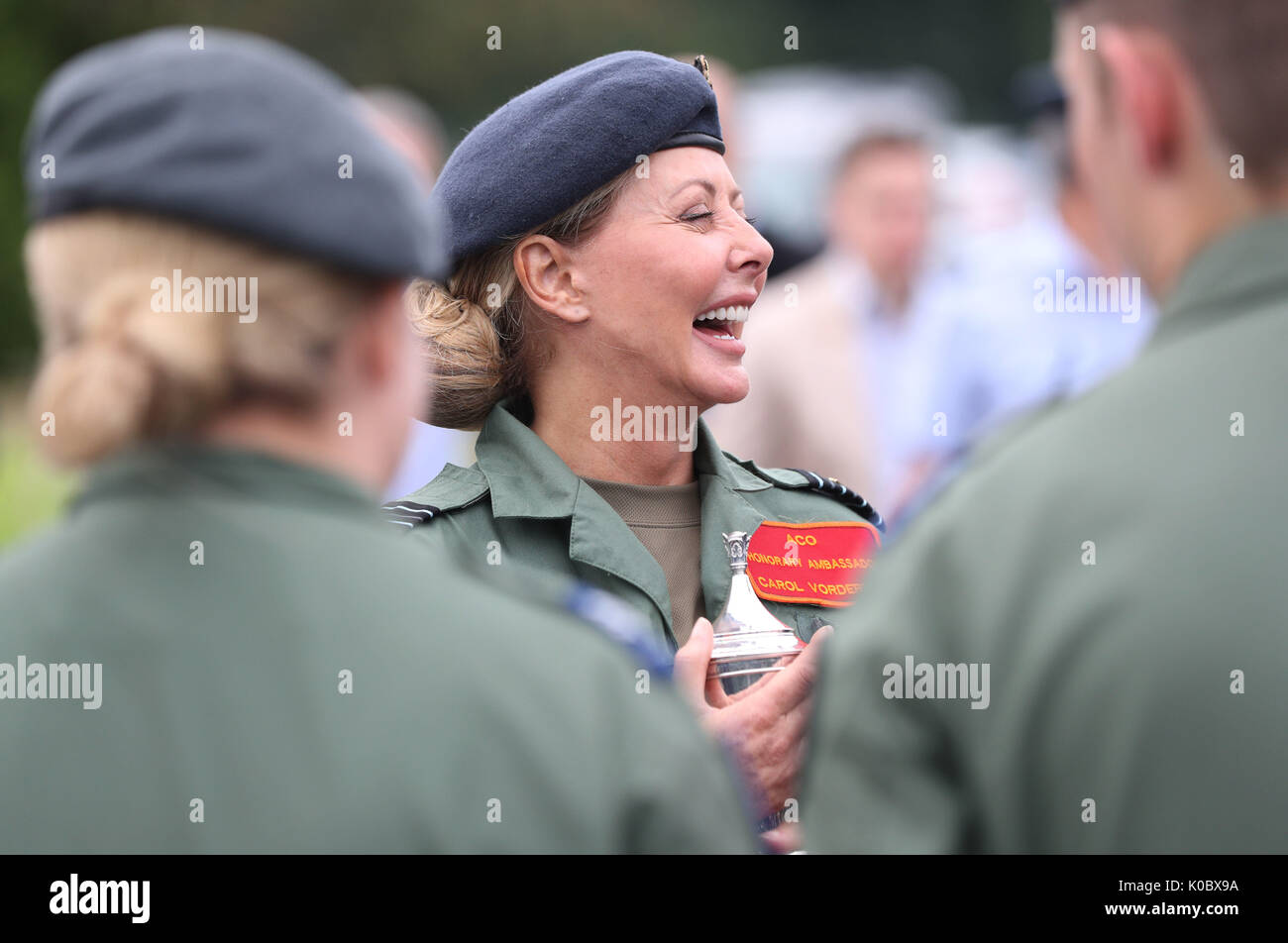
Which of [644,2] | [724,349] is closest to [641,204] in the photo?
[724,349]

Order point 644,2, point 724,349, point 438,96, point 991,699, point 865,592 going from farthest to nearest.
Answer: point 644,2
point 438,96
point 724,349
point 865,592
point 991,699

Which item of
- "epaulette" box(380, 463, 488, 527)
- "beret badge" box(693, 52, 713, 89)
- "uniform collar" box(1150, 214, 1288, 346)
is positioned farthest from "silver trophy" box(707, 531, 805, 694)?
"uniform collar" box(1150, 214, 1288, 346)

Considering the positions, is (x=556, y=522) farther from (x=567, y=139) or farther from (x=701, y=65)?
(x=701, y=65)

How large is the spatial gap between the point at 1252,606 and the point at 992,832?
0.35 metres

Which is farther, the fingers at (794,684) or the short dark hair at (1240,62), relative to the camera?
the fingers at (794,684)

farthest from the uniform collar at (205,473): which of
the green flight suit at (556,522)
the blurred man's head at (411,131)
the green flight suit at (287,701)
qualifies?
the blurred man's head at (411,131)

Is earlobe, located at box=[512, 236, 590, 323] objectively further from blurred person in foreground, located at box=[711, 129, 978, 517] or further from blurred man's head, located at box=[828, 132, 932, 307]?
blurred man's head, located at box=[828, 132, 932, 307]

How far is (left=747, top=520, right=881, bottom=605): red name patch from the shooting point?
322 cm

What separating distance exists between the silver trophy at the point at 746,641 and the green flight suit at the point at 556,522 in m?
0.04

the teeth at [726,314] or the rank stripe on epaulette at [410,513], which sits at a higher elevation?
the teeth at [726,314]

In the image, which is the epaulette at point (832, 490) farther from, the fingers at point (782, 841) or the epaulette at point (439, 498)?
the fingers at point (782, 841)

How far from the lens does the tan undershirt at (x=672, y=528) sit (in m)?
3.20
